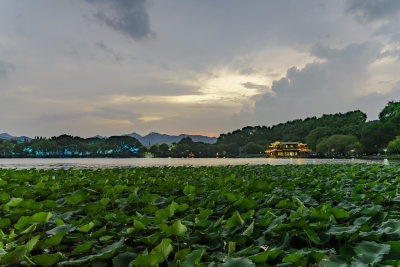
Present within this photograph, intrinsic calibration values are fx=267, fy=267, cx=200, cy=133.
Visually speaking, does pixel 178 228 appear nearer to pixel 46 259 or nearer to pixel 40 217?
pixel 46 259

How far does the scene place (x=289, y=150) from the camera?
13262 centimetres

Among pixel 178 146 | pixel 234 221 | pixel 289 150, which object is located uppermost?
pixel 178 146

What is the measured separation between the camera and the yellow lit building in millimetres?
129750

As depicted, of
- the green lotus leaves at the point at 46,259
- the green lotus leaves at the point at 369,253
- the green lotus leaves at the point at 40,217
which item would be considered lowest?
the green lotus leaves at the point at 46,259

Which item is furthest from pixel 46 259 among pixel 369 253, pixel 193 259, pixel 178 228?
pixel 369 253

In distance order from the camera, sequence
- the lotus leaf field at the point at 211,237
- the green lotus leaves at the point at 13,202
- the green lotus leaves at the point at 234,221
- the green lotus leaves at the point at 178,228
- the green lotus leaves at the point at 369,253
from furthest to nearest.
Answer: the green lotus leaves at the point at 13,202
the green lotus leaves at the point at 234,221
the green lotus leaves at the point at 178,228
the lotus leaf field at the point at 211,237
the green lotus leaves at the point at 369,253

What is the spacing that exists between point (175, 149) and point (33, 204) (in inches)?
5706

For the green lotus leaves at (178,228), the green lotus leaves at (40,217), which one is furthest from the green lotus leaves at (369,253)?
the green lotus leaves at (40,217)

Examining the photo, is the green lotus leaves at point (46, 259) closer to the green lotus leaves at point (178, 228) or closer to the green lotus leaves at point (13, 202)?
the green lotus leaves at point (178, 228)

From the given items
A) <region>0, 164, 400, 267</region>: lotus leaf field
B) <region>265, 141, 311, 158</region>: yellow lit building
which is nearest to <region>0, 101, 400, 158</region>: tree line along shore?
<region>265, 141, 311, 158</region>: yellow lit building

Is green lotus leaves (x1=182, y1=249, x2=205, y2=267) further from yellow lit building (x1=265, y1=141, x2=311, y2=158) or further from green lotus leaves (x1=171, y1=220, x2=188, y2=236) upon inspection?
yellow lit building (x1=265, y1=141, x2=311, y2=158)

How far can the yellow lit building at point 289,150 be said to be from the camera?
129750 mm

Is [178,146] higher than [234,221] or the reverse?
higher

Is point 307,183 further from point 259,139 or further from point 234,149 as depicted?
point 259,139
